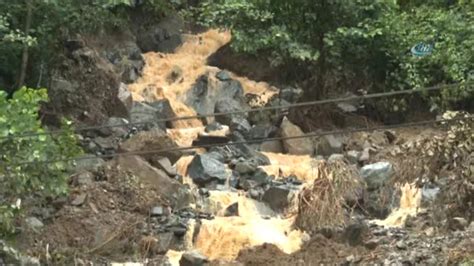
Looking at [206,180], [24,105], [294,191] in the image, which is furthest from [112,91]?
[24,105]

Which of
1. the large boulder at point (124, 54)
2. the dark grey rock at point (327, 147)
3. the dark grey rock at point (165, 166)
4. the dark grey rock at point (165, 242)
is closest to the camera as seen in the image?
the dark grey rock at point (165, 242)

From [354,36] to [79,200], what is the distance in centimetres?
637

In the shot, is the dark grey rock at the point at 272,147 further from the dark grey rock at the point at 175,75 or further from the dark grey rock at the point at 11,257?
the dark grey rock at the point at 11,257

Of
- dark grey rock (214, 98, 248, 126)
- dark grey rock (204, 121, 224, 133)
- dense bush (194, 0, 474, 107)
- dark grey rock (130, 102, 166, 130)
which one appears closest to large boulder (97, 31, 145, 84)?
dark grey rock (130, 102, 166, 130)

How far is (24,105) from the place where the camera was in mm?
9180

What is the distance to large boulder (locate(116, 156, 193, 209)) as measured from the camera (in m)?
11.9

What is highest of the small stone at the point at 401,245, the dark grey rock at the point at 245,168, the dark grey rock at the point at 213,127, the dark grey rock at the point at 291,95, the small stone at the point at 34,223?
the dark grey rock at the point at 291,95

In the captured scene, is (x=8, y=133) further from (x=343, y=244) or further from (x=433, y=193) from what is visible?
(x=433, y=193)

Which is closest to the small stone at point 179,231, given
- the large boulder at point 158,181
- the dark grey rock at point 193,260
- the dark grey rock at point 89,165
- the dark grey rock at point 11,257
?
the large boulder at point 158,181

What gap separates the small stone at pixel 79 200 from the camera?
11234mm

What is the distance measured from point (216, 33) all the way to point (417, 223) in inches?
445

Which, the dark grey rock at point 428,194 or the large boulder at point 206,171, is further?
the large boulder at point 206,171

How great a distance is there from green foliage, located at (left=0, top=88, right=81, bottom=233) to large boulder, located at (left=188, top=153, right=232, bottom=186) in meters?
3.32

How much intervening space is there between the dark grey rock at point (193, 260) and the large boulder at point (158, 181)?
2.04m
